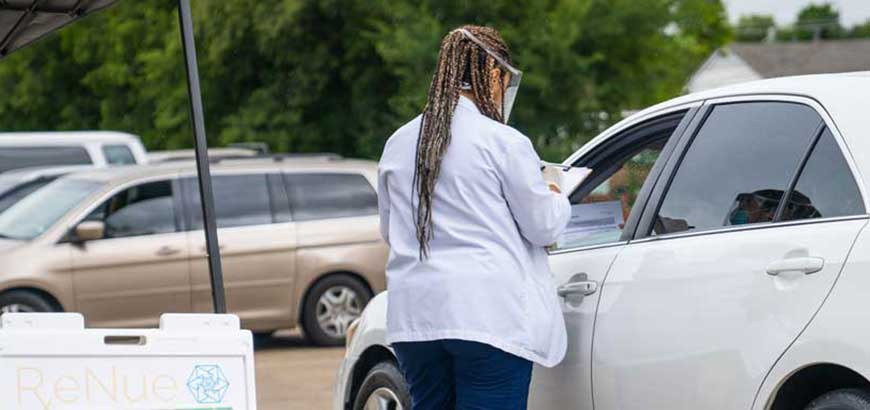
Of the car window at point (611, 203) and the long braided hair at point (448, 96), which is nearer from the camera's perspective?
the long braided hair at point (448, 96)

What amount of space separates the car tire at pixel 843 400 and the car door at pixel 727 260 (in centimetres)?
17

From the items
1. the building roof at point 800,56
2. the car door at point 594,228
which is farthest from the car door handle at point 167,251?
the building roof at point 800,56

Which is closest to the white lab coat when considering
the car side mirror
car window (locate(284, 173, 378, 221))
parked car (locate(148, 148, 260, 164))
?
the car side mirror

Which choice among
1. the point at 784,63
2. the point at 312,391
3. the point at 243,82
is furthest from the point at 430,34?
the point at 784,63

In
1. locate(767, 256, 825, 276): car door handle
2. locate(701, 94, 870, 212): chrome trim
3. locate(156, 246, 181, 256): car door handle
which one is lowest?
locate(156, 246, 181, 256): car door handle

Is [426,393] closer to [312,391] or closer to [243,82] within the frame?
[312,391]

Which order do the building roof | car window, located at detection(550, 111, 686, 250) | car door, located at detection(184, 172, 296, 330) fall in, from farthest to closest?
the building roof, car door, located at detection(184, 172, 296, 330), car window, located at detection(550, 111, 686, 250)

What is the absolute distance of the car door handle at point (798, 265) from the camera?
4270 millimetres

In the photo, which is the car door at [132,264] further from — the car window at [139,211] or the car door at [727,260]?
the car door at [727,260]

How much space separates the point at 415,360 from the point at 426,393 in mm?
138

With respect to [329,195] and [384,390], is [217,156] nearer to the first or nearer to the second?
[329,195]

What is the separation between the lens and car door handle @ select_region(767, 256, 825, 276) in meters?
4.27

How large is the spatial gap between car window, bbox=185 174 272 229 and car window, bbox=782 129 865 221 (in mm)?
9720

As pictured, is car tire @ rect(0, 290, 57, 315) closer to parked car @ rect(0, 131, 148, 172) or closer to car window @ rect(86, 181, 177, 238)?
car window @ rect(86, 181, 177, 238)
